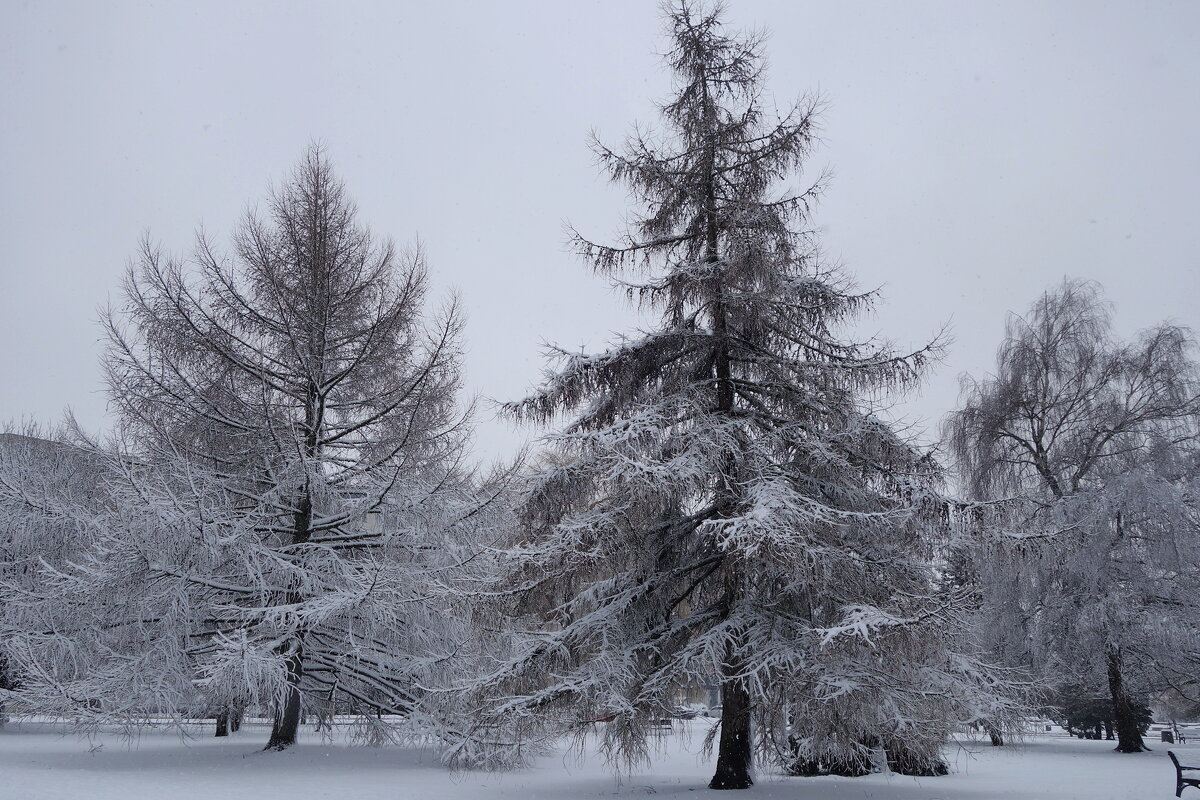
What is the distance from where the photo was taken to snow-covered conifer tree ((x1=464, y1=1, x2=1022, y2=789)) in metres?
8.52

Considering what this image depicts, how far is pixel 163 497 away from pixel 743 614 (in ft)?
26.3

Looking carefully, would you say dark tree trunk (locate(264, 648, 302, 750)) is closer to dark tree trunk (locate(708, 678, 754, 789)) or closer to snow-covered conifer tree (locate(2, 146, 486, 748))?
snow-covered conifer tree (locate(2, 146, 486, 748))

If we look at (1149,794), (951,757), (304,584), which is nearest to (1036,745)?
(951,757)

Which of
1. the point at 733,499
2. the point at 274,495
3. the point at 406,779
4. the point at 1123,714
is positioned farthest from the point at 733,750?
the point at 1123,714

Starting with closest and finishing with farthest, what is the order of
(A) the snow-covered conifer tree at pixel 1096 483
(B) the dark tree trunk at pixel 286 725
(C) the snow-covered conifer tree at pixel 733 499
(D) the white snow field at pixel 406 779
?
(C) the snow-covered conifer tree at pixel 733 499 → (D) the white snow field at pixel 406 779 → (B) the dark tree trunk at pixel 286 725 → (A) the snow-covered conifer tree at pixel 1096 483

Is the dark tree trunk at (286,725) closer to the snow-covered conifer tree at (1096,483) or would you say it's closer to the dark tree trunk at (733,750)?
the dark tree trunk at (733,750)

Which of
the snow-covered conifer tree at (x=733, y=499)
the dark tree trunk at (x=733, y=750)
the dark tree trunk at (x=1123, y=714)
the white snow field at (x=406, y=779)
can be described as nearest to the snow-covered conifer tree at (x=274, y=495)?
the white snow field at (x=406, y=779)

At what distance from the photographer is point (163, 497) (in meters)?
11.5

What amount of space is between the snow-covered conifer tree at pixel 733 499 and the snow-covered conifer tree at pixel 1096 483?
8179 millimetres

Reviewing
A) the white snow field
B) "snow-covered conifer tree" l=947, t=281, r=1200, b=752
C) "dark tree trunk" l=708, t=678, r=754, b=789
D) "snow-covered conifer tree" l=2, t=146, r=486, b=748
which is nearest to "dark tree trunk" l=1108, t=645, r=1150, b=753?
"snow-covered conifer tree" l=947, t=281, r=1200, b=752

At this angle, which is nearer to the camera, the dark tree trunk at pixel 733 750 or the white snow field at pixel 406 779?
the white snow field at pixel 406 779

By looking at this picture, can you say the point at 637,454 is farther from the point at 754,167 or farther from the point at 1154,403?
the point at 1154,403

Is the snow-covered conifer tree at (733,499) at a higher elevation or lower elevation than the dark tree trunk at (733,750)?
higher

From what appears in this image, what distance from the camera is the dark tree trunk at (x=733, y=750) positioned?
10195mm
